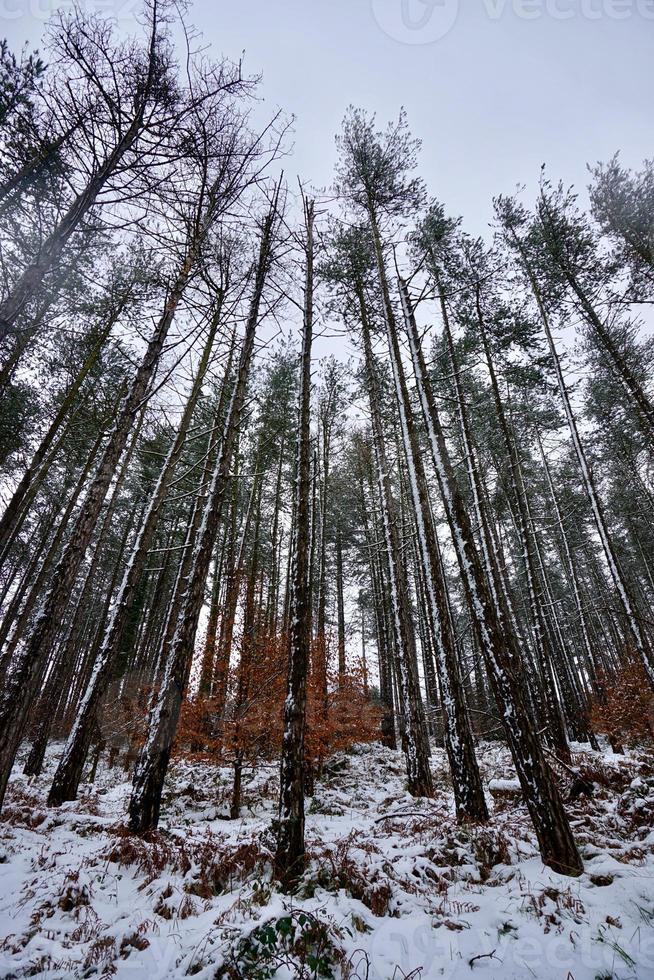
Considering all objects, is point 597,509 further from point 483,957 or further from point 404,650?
point 483,957

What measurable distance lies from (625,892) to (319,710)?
7.37 metres

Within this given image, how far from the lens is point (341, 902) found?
355 cm

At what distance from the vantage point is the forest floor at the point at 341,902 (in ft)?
9.39

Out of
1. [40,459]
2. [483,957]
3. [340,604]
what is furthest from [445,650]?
[340,604]

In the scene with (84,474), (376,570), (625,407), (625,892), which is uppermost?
(625,407)

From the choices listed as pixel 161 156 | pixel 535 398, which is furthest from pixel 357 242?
pixel 535 398

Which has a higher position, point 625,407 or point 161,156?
point 625,407

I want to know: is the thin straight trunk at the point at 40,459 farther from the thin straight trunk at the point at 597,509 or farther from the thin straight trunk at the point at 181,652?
the thin straight trunk at the point at 597,509

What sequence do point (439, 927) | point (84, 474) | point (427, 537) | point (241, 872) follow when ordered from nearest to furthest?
point (439, 927) < point (241, 872) < point (427, 537) < point (84, 474)

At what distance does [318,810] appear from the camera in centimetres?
821

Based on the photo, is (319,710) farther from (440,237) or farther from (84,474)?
(440,237)

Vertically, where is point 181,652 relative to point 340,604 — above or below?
below

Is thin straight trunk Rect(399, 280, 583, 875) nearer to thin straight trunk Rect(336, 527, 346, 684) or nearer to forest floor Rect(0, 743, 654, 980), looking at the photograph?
forest floor Rect(0, 743, 654, 980)

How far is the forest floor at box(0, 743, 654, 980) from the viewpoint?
113 inches
